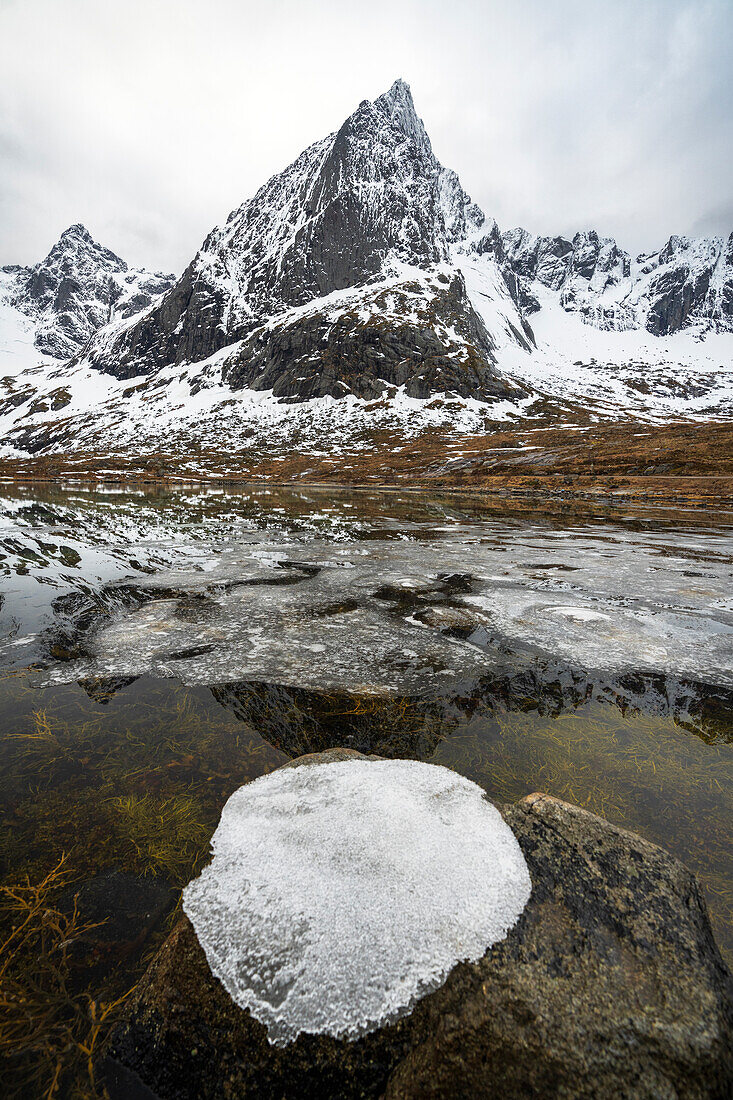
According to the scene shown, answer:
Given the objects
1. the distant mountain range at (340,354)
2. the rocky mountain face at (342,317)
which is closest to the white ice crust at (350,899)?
the distant mountain range at (340,354)

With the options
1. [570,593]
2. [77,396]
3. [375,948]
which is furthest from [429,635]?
[77,396]

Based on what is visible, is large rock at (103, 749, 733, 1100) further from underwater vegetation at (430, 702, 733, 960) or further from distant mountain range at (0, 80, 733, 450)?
distant mountain range at (0, 80, 733, 450)

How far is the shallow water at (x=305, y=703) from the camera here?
333 centimetres

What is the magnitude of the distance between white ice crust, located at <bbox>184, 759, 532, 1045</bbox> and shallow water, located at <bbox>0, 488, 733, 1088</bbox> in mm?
717

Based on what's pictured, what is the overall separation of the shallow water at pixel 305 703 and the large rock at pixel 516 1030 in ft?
1.72

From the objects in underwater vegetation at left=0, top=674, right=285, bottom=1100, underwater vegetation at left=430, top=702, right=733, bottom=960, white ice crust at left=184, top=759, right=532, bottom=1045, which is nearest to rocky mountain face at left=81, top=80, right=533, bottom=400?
underwater vegetation at left=430, top=702, right=733, bottom=960

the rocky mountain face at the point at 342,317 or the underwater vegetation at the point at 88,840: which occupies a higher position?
the rocky mountain face at the point at 342,317

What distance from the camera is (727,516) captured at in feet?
95.3

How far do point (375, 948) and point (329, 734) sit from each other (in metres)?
2.74

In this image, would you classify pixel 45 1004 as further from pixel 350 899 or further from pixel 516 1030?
pixel 516 1030

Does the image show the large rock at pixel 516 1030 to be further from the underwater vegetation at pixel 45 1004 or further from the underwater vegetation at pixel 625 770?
the underwater vegetation at pixel 625 770

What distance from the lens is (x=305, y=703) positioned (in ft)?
18.0

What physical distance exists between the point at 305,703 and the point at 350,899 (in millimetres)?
3160

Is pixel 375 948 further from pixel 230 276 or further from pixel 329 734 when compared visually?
pixel 230 276
